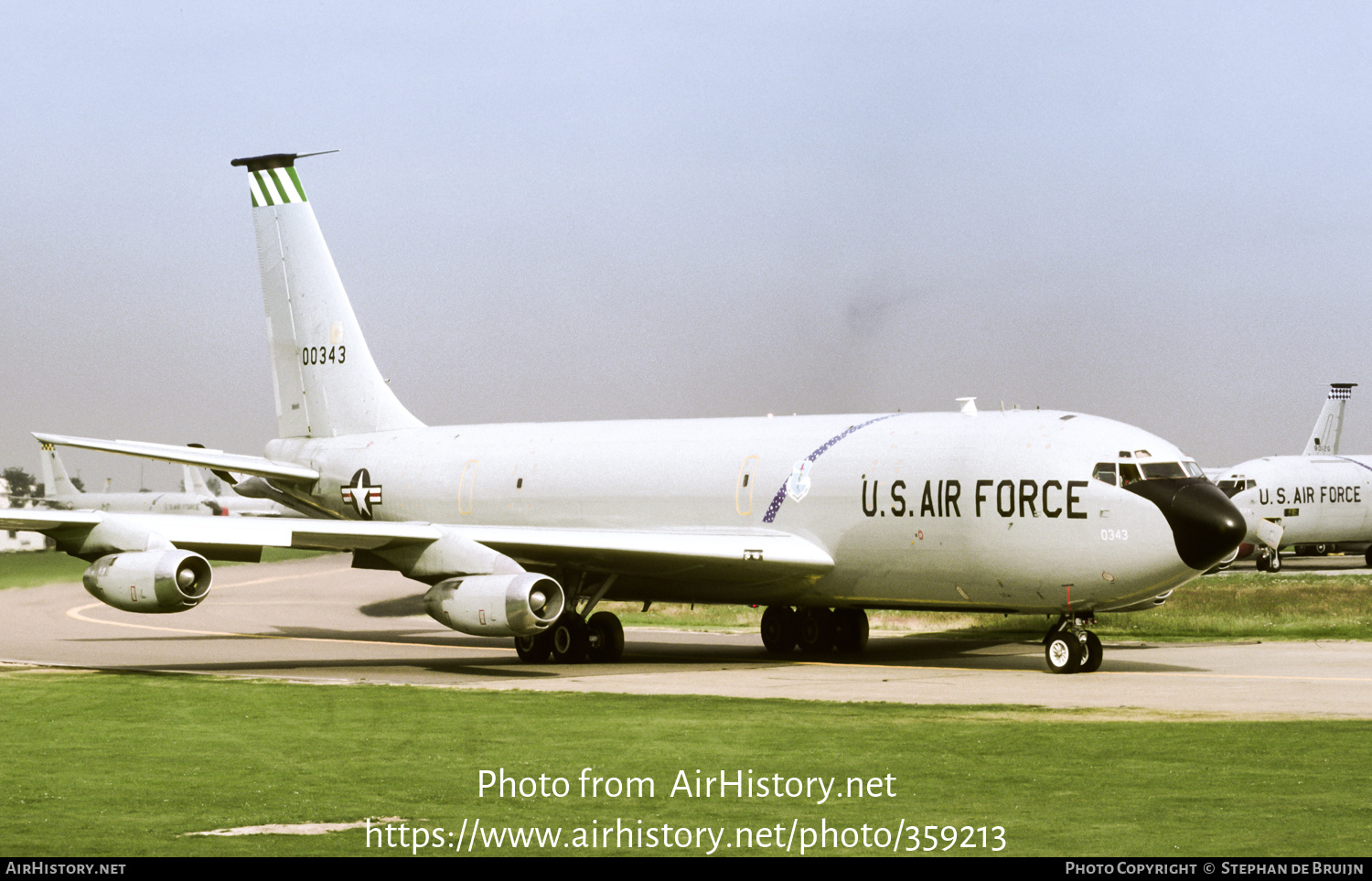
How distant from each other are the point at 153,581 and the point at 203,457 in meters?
9.55

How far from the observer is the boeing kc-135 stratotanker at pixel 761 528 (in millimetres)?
24484

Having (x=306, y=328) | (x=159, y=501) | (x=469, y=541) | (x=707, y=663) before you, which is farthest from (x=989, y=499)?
(x=159, y=501)

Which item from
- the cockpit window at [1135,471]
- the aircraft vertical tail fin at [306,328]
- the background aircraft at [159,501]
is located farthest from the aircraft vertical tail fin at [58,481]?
the cockpit window at [1135,471]

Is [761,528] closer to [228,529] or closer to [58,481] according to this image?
[228,529]

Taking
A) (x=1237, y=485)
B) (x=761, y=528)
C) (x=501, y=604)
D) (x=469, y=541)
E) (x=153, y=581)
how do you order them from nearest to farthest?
(x=153, y=581) → (x=501, y=604) → (x=469, y=541) → (x=761, y=528) → (x=1237, y=485)

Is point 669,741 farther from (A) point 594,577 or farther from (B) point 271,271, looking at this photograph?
(B) point 271,271

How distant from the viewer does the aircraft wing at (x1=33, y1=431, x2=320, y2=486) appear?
104ft

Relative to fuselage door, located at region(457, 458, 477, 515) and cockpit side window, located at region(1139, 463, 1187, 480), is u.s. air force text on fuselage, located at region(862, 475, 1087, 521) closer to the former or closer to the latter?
cockpit side window, located at region(1139, 463, 1187, 480)

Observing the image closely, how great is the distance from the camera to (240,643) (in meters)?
34.6

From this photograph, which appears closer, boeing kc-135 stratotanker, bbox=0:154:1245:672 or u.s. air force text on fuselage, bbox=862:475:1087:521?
boeing kc-135 stratotanker, bbox=0:154:1245:672

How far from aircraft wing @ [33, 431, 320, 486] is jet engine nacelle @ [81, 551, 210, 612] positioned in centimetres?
633

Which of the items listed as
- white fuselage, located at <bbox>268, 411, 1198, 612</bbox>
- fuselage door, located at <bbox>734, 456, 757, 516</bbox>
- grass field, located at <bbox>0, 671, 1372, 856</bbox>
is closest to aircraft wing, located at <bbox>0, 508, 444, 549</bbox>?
grass field, located at <bbox>0, 671, 1372, 856</bbox>

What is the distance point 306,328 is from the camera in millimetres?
39188

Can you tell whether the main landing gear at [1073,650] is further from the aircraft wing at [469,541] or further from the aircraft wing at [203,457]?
the aircraft wing at [203,457]
